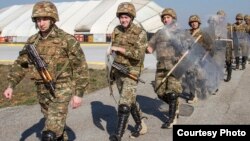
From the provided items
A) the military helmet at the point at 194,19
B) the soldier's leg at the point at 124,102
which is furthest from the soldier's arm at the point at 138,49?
the military helmet at the point at 194,19

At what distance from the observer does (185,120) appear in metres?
7.59

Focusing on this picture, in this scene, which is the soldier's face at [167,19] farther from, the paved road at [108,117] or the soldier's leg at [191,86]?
the soldier's leg at [191,86]

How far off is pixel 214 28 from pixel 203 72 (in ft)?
3.43

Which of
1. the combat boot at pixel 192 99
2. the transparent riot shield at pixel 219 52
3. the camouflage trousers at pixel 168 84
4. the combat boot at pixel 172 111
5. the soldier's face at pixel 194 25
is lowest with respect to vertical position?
the combat boot at pixel 192 99

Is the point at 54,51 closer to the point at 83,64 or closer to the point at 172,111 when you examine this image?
the point at 83,64

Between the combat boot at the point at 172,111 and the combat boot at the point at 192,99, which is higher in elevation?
the combat boot at the point at 172,111

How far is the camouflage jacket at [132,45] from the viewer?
606 centimetres

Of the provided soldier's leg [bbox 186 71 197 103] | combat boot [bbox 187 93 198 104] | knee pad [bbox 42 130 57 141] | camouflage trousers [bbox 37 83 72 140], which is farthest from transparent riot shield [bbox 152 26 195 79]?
knee pad [bbox 42 130 57 141]

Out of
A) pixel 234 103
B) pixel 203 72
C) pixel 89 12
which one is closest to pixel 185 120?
pixel 203 72

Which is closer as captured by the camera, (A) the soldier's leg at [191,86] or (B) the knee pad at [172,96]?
(B) the knee pad at [172,96]

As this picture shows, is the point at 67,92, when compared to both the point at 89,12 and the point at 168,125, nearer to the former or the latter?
the point at 168,125

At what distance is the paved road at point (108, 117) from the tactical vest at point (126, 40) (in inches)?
45.8

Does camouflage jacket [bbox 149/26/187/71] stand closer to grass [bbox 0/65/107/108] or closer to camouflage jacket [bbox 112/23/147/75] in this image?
camouflage jacket [bbox 112/23/147/75]

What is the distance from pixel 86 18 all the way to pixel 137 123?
42943 mm
